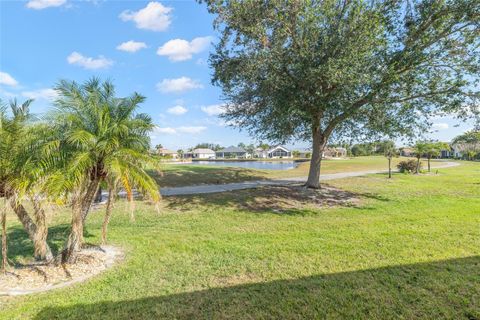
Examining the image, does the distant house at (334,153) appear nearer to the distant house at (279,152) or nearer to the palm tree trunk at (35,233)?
A: the distant house at (279,152)

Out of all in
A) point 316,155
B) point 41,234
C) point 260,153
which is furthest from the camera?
point 260,153

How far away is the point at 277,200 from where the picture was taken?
10625 mm

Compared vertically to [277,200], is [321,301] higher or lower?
lower

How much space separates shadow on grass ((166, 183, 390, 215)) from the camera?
31.4 ft

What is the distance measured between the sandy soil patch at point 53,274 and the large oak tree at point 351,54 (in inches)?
295

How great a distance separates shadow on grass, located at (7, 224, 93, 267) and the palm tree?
127 centimetres

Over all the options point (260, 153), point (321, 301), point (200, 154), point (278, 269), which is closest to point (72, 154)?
point (278, 269)

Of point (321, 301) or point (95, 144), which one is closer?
point (321, 301)

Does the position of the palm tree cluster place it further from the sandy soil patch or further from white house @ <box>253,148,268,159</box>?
white house @ <box>253,148,268,159</box>

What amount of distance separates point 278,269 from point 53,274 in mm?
4044

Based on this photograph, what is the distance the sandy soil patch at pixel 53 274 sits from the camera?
13.7ft

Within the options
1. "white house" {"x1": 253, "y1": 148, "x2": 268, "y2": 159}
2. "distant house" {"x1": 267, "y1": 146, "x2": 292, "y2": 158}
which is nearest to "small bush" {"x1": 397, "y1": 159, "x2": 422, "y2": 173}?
"distant house" {"x1": 267, "y1": 146, "x2": 292, "y2": 158}

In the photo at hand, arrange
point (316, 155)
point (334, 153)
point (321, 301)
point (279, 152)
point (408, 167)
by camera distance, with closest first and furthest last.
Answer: point (321, 301), point (316, 155), point (408, 167), point (334, 153), point (279, 152)

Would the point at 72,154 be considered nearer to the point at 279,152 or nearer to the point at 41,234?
the point at 41,234
